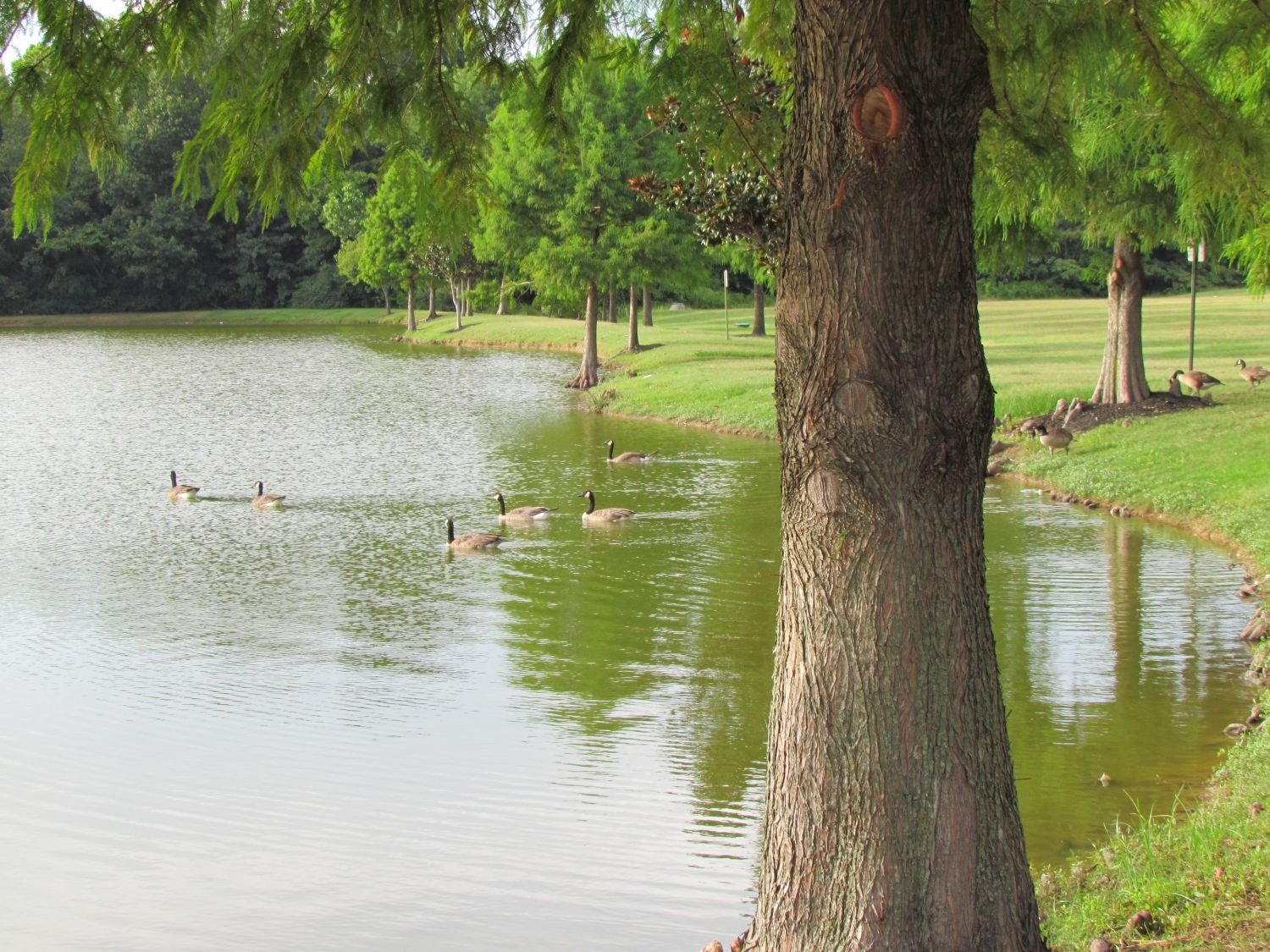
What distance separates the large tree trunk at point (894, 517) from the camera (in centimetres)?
482

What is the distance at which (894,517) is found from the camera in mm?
4844

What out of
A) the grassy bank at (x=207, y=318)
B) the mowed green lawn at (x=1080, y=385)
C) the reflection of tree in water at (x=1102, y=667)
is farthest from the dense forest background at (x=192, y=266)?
the reflection of tree in water at (x=1102, y=667)

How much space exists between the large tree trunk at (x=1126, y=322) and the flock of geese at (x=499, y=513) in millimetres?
9126

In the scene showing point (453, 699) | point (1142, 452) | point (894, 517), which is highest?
point (894, 517)

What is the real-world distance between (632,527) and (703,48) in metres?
10.9

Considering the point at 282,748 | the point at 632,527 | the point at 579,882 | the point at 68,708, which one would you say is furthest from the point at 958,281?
the point at 632,527

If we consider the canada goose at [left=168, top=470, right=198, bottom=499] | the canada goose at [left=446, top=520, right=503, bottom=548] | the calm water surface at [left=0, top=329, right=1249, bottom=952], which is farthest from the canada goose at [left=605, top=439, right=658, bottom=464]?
the canada goose at [left=168, top=470, right=198, bottom=499]

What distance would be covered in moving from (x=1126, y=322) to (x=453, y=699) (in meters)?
15.1

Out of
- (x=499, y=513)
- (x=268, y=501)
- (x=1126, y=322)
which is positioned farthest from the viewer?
(x=1126, y=322)

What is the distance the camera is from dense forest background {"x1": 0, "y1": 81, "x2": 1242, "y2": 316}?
222 feet

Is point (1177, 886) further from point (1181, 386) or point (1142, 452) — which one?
point (1181, 386)

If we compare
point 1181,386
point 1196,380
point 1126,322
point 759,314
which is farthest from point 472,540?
point 759,314

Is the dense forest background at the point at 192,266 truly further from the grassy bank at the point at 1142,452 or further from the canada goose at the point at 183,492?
the canada goose at the point at 183,492

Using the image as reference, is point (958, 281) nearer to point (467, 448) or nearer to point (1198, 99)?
point (1198, 99)
